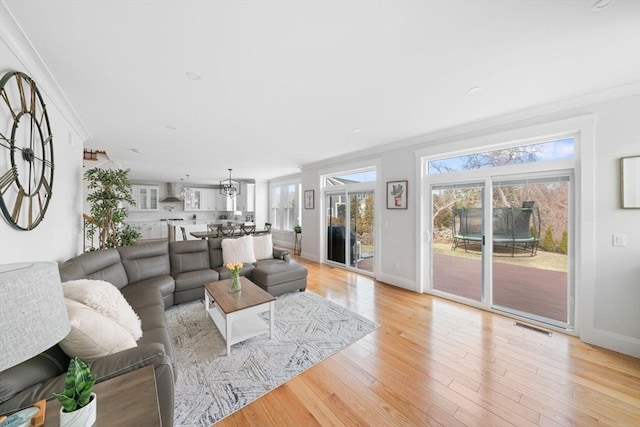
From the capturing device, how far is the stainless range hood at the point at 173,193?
9219mm

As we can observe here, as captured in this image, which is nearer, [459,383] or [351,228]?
[459,383]

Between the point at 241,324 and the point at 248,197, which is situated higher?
the point at 248,197

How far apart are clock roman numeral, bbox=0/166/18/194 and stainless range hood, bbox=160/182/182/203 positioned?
8.51 metres

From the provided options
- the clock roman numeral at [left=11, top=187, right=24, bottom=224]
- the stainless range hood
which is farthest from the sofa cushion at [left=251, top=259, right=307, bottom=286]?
the stainless range hood

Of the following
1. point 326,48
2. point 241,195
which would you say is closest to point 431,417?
point 326,48

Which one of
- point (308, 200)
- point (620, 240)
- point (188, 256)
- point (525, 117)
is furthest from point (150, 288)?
point (620, 240)

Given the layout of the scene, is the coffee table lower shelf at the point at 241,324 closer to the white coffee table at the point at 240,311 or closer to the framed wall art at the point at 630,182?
the white coffee table at the point at 240,311

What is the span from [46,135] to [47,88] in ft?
1.44

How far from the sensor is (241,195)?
918cm

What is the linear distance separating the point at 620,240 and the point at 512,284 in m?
1.17

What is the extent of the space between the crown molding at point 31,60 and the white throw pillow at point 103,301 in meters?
1.49

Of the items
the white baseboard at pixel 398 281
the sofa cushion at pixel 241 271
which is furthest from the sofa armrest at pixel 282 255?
the white baseboard at pixel 398 281

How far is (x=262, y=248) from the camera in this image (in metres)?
4.32

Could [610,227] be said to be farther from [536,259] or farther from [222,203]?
[222,203]
